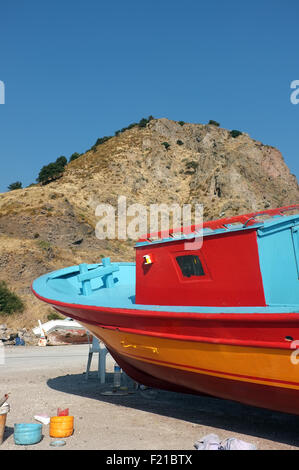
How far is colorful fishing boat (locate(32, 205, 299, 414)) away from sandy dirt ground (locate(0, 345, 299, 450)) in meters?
0.48

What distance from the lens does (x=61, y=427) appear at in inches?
229

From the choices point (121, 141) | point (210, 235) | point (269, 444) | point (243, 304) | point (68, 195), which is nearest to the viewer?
point (269, 444)

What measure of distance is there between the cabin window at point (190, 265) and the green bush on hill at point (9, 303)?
21091mm

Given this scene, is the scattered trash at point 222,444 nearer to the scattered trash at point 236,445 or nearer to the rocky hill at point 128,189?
the scattered trash at point 236,445

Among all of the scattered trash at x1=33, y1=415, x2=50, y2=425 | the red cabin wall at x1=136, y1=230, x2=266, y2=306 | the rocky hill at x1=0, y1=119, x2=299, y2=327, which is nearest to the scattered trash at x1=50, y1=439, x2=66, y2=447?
the scattered trash at x1=33, y1=415, x2=50, y2=425

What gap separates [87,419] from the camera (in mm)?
6777

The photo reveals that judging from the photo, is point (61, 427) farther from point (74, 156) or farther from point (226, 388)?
point (74, 156)

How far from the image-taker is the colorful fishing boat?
5.47 meters

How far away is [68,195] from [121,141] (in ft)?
78.2

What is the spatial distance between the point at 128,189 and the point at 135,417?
172 feet

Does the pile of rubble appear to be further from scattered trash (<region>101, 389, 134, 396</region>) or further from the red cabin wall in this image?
the red cabin wall

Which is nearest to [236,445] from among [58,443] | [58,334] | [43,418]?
[58,443]

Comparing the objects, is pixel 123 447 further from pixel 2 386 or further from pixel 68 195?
pixel 68 195

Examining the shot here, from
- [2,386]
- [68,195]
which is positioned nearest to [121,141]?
[68,195]
